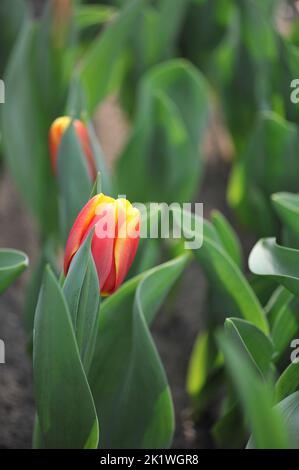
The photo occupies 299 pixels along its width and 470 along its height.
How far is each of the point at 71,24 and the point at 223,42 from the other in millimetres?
441

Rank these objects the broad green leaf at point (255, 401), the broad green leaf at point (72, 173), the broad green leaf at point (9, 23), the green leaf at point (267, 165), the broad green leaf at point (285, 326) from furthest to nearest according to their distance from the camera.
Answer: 1. the broad green leaf at point (9, 23)
2. the green leaf at point (267, 165)
3. the broad green leaf at point (72, 173)
4. the broad green leaf at point (285, 326)
5. the broad green leaf at point (255, 401)

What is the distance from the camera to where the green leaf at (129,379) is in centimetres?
102

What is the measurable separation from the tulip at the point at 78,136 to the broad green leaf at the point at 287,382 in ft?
1.30

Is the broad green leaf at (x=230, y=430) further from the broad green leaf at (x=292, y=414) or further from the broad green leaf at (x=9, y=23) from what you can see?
the broad green leaf at (x=9, y=23)

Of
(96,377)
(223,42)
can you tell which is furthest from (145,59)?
(96,377)

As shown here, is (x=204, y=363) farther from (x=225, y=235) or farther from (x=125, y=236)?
(x=125, y=236)

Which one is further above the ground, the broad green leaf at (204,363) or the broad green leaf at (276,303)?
the broad green leaf at (276,303)

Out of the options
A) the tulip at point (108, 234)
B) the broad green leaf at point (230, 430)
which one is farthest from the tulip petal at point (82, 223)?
the broad green leaf at point (230, 430)

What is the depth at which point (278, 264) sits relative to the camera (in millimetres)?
997

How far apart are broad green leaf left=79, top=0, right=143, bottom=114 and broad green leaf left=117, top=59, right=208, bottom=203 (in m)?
0.11

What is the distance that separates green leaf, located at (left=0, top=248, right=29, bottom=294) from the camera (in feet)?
3.18

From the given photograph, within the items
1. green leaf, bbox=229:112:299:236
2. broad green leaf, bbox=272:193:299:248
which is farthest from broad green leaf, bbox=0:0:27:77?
broad green leaf, bbox=272:193:299:248

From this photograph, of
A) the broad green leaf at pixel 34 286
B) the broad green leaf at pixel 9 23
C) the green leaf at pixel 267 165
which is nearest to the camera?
the broad green leaf at pixel 34 286

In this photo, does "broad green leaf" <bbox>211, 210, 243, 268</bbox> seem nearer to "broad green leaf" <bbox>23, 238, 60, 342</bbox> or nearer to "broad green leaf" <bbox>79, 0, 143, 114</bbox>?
"broad green leaf" <bbox>23, 238, 60, 342</bbox>
